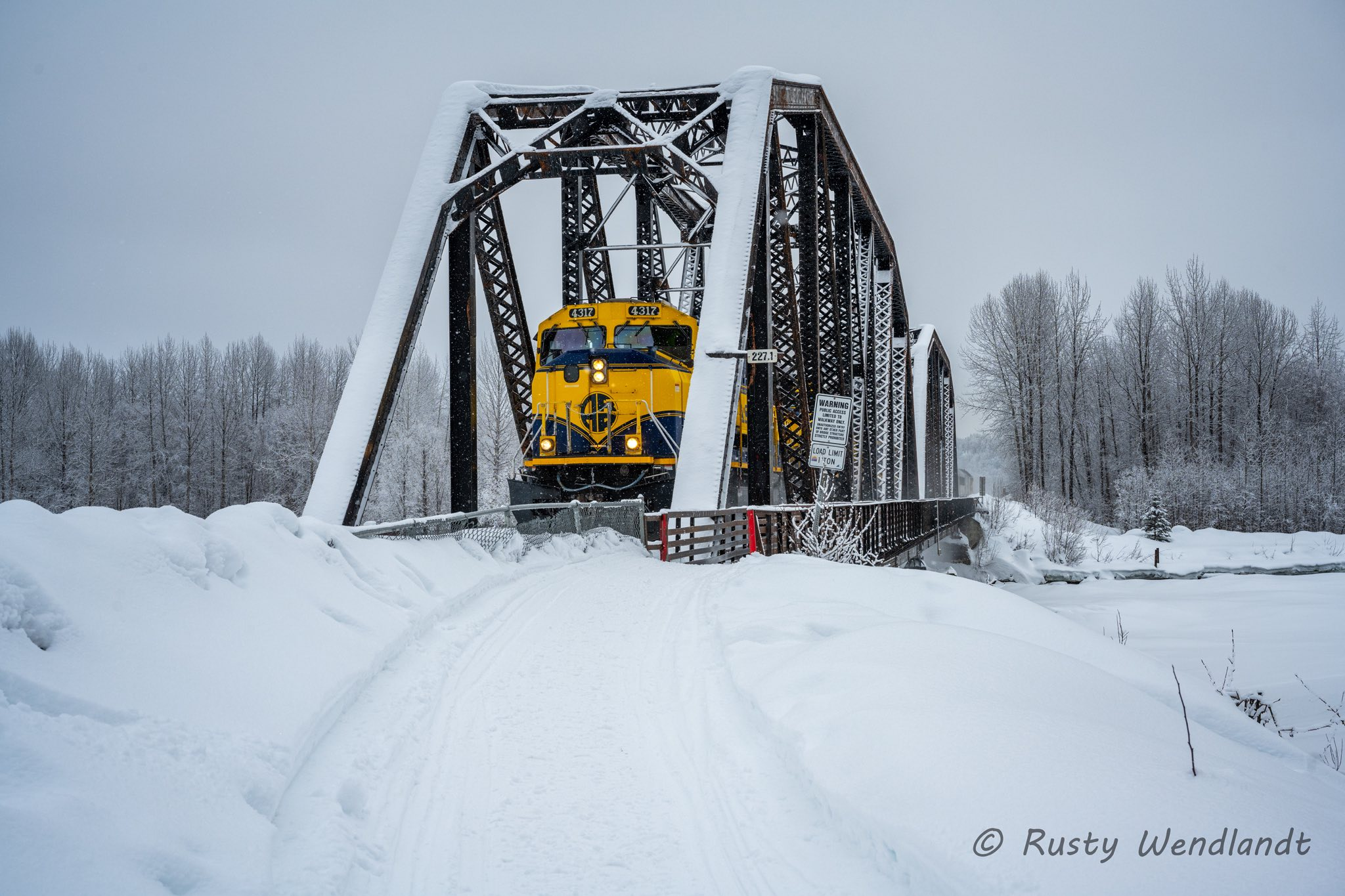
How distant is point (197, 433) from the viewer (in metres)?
41.6

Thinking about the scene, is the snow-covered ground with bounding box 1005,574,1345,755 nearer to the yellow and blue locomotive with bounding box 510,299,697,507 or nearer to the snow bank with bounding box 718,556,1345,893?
the snow bank with bounding box 718,556,1345,893

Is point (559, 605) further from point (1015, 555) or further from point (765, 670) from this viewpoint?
point (1015, 555)

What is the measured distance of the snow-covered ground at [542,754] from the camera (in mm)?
2184

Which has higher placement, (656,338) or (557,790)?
(656,338)

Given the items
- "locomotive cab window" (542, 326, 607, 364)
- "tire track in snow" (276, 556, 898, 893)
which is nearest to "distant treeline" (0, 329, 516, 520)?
"locomotive cab window" (542, 326, 607, 364)

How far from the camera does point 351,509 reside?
30.1 feet

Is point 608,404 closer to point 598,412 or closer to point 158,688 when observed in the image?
point 598,412

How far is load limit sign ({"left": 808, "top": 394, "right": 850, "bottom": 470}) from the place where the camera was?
31.9 ft

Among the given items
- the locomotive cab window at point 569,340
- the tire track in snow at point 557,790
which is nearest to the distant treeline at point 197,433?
the locomotive cab window at point 569,340

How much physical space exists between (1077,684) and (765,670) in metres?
1.69

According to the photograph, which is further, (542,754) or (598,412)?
(598,412)

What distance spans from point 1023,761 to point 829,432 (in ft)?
24.1

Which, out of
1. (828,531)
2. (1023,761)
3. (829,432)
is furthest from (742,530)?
(1023,761)

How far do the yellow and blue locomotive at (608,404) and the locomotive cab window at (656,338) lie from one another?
0.01 meters
